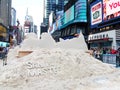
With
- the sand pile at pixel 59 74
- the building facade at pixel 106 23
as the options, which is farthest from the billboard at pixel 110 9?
the sand pile at pixel 59 74

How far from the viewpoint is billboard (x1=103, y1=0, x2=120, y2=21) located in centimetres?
5119

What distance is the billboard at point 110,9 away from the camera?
168 ft

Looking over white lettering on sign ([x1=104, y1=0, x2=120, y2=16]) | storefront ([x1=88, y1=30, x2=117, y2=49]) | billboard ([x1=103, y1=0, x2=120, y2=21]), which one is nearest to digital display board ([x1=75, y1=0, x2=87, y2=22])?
storefront ([x1=88, y1=30, x2=117, y2=49])

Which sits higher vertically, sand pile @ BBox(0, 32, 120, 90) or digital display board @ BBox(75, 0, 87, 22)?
digital display board @ BBox(75, 0, 87, 22)

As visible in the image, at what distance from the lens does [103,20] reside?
59.1 metres

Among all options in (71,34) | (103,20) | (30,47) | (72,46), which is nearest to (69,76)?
(72,46)

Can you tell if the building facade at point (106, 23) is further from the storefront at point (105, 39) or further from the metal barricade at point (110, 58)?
the metal barricade at point (110, 58)

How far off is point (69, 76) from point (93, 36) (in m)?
50.8

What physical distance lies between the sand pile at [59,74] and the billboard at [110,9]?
32.7m

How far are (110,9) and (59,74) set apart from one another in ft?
129

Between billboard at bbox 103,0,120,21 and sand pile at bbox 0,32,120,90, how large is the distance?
107ft

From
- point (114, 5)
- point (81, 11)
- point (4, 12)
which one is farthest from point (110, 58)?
point (4, 12)

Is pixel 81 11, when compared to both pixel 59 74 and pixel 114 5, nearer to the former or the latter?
pixel 114 5

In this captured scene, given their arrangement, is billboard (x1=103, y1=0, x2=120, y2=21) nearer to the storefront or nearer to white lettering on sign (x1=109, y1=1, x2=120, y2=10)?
white lettering on sign (x1=109, y1=1, x2=120, y2=10)
